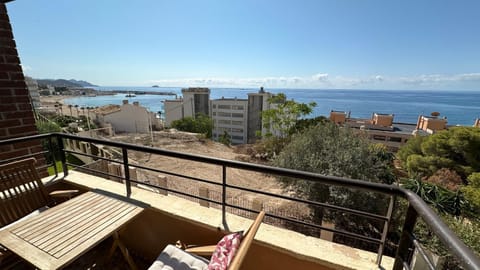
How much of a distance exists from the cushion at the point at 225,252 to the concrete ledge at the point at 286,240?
515 millimetres

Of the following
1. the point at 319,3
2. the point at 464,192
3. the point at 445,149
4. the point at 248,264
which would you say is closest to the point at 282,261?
the point at 248,264

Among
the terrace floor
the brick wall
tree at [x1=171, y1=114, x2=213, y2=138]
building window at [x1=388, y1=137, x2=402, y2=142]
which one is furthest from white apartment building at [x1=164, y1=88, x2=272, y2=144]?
the terrace floor

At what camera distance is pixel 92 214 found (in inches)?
58.2

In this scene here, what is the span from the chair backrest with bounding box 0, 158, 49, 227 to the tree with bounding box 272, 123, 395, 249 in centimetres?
514

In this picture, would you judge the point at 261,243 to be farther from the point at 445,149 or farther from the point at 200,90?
the point at 200,90

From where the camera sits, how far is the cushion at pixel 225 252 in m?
0.92

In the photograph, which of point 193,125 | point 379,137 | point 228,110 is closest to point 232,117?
point 228,110

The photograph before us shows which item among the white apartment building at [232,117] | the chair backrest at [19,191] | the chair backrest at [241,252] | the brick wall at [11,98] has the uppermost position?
the brick wall at [11,98]

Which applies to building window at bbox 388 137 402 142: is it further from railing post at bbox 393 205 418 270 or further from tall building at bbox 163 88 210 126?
tall building at bbox 163 88 210 126

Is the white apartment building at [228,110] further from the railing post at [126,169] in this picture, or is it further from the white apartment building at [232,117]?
the railing post at [126,169]

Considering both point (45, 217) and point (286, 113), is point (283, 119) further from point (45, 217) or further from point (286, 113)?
point (45, 217)

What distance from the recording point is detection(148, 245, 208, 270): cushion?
131 cm

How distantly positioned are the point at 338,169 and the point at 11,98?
6.52m

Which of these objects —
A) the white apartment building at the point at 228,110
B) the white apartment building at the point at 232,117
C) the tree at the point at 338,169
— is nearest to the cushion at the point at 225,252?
the tree at the point at 338,169
